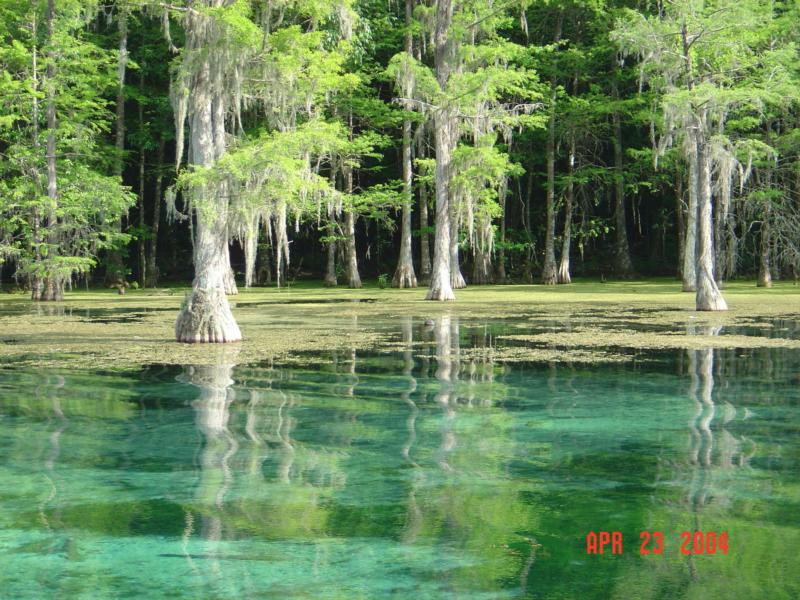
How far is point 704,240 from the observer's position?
26.9 metres

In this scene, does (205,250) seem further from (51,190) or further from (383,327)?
(51,190)

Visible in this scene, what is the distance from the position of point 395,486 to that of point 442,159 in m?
27.1

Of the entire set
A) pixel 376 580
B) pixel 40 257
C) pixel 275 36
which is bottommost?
pixel 376 580

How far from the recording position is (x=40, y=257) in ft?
108

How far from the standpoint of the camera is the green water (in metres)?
5.05

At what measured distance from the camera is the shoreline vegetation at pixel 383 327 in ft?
51.1

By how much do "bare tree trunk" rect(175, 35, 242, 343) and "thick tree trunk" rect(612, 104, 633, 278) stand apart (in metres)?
29.5

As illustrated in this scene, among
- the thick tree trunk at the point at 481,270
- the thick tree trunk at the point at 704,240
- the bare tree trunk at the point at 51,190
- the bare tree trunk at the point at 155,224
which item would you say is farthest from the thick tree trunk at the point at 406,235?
the thick tree trunk at the point at 704,240

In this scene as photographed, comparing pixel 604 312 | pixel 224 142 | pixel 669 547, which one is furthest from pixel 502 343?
pixel 669 547

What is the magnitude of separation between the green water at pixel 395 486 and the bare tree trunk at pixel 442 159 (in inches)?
768

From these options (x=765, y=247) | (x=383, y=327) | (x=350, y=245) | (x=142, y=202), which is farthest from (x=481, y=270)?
(x=383, y=327)

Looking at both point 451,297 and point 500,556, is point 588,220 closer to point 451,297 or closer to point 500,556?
point 451,297

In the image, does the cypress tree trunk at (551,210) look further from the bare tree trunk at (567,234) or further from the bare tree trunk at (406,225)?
the bare tree trunk at (406,225)

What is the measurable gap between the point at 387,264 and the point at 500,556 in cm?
5025
